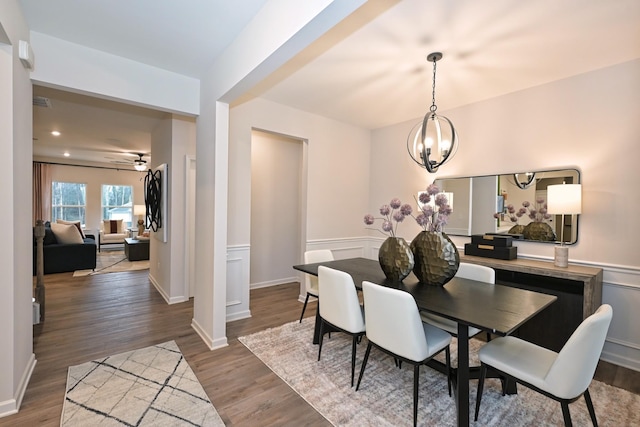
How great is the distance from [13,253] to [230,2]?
211 centimetres

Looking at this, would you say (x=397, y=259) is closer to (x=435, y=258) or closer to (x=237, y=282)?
(x=435, y=258)

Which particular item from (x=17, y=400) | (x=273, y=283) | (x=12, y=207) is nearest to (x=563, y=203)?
(x=273, y=283)

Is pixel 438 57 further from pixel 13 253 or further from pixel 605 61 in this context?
pixel 13 253

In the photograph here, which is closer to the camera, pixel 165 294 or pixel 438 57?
pixel 438 57

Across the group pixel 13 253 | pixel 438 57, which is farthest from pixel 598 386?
pixel 13 253

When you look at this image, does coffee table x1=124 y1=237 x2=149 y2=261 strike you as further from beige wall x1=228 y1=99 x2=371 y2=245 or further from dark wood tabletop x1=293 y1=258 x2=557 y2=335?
dark wood tabletop x1=293 y1=258 x2=557 y2=335

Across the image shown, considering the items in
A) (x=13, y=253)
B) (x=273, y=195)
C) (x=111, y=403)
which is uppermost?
(x=273, y=195)

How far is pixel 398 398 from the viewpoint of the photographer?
6.72 feet

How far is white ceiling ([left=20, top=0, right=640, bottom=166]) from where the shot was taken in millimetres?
1961

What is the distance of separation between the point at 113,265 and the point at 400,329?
21.6ft

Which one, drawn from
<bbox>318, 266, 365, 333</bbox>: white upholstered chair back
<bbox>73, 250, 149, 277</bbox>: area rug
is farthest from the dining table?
<bbox>73, 250, 149, 277</bbox>: area rug

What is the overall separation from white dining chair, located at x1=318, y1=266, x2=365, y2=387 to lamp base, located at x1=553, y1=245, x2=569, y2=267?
2.00 metres

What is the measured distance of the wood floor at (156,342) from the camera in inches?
75.7

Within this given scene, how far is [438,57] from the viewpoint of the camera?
2500 mm
